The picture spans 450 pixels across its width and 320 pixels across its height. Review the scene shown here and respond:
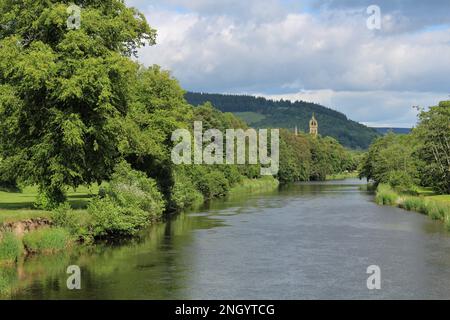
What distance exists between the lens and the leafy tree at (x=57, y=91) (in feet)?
107

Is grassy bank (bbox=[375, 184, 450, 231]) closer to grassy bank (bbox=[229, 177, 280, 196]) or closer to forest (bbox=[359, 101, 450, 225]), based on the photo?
forest (bbox=[359, 101, 450, 225])

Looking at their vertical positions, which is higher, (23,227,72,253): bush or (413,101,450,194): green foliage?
(413,101,450,194): green foliage

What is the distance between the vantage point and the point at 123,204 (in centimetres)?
3844

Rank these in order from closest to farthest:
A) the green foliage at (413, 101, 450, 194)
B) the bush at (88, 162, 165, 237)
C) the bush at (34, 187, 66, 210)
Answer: the bush at (34, 187, 66, 210) → the bush at (88, 162, 165, 237) → the green foliage at (413, 101, 450, 194)

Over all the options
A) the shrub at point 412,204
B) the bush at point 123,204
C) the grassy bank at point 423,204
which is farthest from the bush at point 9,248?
the shrub at point 412,204

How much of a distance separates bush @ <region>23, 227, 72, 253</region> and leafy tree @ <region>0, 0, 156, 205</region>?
10.5 ft

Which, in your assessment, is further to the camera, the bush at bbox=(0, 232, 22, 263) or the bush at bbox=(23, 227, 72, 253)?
the bush at bbox=(23, 227, 72, 253)

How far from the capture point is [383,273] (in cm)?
2730

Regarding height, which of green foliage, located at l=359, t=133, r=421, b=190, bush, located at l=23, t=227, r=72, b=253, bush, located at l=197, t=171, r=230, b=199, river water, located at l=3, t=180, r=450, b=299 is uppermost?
green foliage, located at l=359, t=133, r=421, b=190

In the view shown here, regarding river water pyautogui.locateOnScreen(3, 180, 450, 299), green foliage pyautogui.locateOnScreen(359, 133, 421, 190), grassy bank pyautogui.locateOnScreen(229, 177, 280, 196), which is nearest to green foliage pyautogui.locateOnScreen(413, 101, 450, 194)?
green foliage pyautogui.locateOnScreen(359, 133, 421, 190)

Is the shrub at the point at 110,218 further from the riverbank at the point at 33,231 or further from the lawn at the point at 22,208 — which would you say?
the lawn at the point at 22,208

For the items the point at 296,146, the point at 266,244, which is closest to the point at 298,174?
the point at 296,146

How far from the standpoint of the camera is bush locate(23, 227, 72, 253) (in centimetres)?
3105

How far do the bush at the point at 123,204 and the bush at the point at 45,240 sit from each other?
11.0 ft
